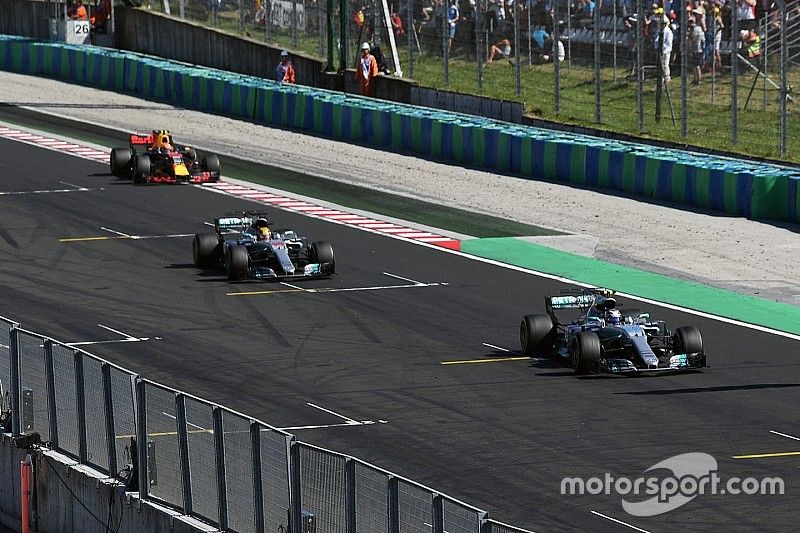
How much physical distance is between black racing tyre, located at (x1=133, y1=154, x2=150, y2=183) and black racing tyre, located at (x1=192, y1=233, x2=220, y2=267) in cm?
817

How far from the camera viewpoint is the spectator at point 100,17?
5562cm

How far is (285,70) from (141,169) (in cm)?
1286

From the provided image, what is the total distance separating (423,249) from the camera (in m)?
30.2


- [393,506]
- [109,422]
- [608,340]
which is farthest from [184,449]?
[608,340]

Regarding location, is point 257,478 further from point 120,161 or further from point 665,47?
point 665,47

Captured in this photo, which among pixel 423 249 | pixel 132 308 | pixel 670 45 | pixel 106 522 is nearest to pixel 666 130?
pixel 670 45

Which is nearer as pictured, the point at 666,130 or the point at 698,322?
the point at 698,322

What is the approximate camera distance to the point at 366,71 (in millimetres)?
45656

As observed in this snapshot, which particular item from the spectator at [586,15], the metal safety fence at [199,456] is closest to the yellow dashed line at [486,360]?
the metal safety fence at [199,456]

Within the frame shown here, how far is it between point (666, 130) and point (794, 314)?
1300 centimetres

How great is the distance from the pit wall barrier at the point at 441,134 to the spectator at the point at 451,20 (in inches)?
94.7

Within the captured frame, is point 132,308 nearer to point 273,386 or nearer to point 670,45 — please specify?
point 273,386
